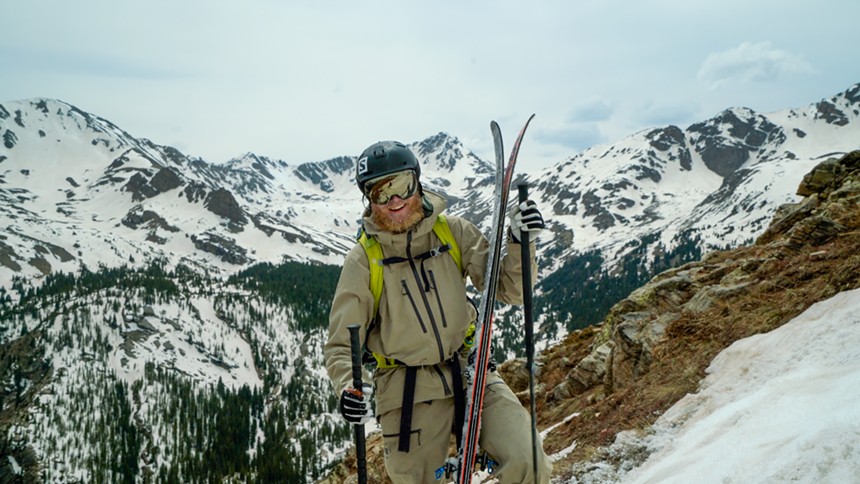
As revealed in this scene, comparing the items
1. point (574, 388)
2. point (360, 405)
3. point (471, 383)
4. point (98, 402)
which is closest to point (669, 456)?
point (471, 383)

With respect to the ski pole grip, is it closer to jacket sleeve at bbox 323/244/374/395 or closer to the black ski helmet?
the black ski helmet

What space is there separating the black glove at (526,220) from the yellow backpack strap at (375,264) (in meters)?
1.64

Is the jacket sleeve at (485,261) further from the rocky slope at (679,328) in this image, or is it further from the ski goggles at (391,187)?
the rocky slope at (679,328)

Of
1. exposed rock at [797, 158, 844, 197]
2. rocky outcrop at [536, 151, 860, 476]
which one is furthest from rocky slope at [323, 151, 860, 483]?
exposed rock at [797, 158, 844, 197]

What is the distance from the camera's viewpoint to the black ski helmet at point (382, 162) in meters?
5.85

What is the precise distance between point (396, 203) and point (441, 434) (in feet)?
9.22

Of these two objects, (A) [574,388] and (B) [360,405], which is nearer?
(B) [360,405]

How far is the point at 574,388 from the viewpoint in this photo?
15477 mm

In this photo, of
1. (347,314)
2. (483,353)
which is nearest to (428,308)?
(483,353)

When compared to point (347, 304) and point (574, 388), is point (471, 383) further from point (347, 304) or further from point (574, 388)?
point (574, 388)

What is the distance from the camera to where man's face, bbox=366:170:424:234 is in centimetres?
562

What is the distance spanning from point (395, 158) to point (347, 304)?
6.47ft

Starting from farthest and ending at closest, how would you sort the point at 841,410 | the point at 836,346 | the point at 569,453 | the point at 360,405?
the point at 569,453 < the point at 836,346 < the point at 360,405 < the point at 841,410

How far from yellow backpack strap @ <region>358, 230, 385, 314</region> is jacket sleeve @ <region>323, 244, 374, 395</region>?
0.05m
